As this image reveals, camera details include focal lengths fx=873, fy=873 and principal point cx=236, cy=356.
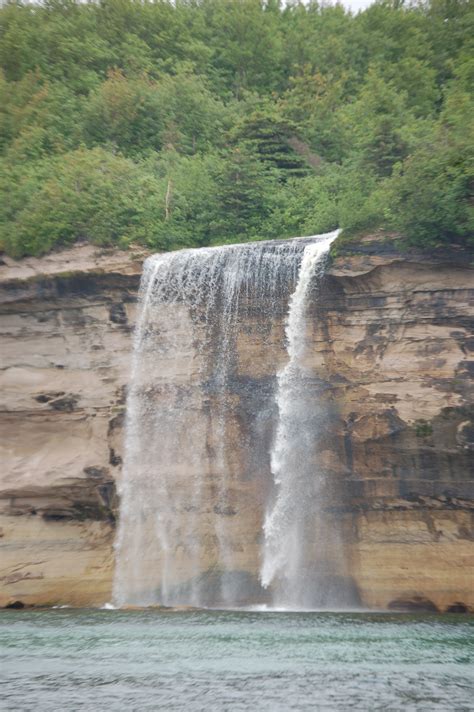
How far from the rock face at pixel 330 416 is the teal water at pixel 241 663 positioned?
8.34ft

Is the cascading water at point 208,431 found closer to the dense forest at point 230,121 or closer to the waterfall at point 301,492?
the waterfall at point 301,492

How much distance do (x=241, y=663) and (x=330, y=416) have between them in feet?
32.9

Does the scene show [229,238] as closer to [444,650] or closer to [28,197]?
[28,197]

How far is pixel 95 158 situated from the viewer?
32.7m

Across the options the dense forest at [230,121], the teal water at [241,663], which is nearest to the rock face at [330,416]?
the dense forest at [230,121]

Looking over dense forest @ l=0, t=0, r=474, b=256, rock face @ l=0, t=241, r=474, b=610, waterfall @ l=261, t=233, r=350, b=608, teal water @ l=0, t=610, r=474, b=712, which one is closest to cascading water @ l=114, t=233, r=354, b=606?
waterfall @ l=261, t=233, r=350, b=608

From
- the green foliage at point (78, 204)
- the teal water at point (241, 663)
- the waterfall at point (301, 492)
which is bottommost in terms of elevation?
the teal water at point (241, 663)

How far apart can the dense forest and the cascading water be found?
269cm

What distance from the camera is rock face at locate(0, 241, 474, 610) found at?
70.3 ft

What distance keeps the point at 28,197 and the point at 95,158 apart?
3.76 metres

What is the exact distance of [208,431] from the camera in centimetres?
2472

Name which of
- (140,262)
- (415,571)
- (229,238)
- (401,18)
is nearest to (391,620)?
(415,571)

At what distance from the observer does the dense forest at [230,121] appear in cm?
2711

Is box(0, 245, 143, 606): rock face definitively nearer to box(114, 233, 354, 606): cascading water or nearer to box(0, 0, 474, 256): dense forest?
box(114, 233, 354, 606): cascading water
